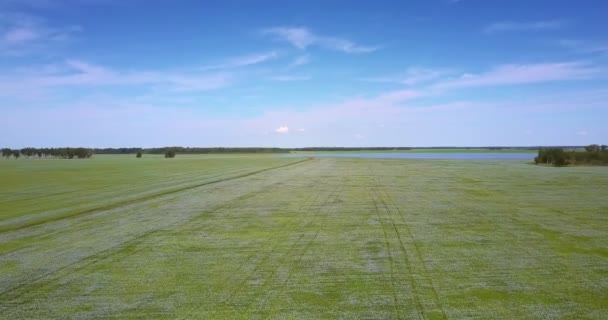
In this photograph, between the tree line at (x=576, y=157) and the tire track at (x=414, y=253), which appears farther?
the tree line at (x=576, y=157)

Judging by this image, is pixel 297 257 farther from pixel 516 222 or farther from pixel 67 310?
pixel 516 222

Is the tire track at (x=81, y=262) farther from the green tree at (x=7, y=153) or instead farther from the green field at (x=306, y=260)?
the green tree at (x=7, y=153)

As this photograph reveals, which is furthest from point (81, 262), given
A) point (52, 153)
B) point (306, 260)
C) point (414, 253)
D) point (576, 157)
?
point (52, 153)

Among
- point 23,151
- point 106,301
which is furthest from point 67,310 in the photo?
point 23,151

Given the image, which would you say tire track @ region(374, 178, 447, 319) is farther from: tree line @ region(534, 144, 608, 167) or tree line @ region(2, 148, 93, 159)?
tree line @ region(2, 148, 93, 159)

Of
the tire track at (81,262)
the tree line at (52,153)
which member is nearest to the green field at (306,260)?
the tire track at (81,262)

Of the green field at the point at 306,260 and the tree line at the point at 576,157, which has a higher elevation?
the tree line at the point at 576,157
